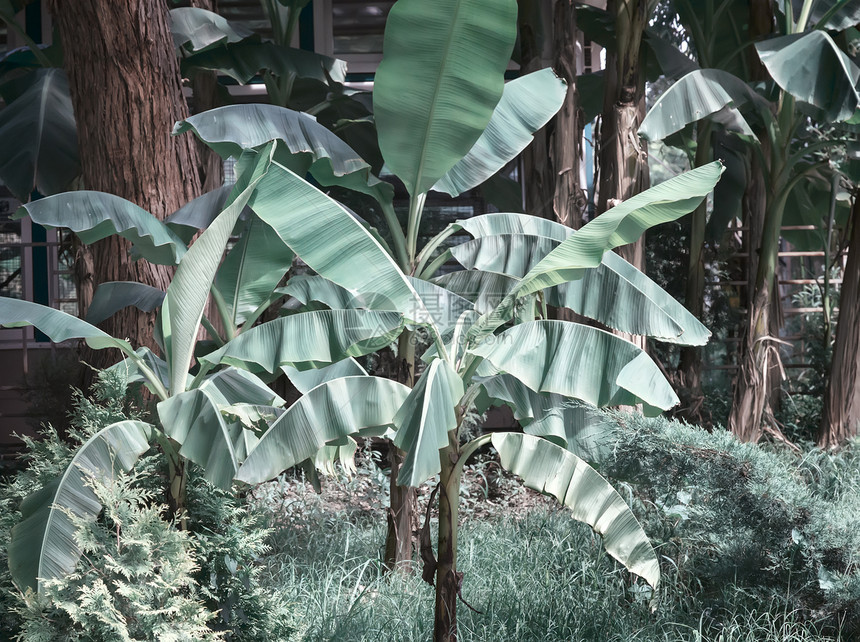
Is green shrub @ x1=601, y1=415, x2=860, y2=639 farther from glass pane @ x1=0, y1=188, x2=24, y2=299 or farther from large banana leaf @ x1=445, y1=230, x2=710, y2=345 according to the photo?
glass pane @ x1=0, y1=188, x2=24, y2=299

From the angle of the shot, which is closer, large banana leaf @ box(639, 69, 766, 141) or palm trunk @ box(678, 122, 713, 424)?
large banana leaf @ box(639, 69, 766, 141)

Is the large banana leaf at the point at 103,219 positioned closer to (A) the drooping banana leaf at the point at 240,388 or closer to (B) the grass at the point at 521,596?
(A) the drooping banana leaf at the point at 240,388

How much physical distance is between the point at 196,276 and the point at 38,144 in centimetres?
320

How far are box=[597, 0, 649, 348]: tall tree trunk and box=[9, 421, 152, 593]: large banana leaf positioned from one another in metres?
3.38

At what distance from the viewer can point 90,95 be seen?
4.42m

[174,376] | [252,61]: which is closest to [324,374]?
[174,376]

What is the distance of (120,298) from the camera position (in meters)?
4.09

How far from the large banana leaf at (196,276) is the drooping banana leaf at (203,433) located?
27cm

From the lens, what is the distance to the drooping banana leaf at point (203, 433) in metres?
2.68

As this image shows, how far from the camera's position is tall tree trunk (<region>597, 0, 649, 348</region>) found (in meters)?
4.94

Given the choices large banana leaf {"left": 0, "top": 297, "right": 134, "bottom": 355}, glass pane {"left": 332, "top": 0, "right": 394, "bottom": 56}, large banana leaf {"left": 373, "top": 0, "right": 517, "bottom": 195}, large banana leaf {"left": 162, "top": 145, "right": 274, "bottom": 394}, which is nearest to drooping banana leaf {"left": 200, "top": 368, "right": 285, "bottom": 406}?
large banana leaf {"left": 162, "top": 145, "right": 274, "bottom": 394}

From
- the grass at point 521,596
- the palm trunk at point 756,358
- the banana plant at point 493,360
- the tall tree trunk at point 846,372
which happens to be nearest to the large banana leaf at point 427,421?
the banana plant at point 493,360

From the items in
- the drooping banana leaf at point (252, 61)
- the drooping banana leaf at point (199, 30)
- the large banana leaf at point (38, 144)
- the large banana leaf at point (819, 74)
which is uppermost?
the drooping banana leaf at point (199, 30)

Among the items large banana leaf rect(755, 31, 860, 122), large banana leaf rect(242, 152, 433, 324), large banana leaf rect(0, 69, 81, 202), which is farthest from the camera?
large banana leaf rect(0, 69, 81, 202)
